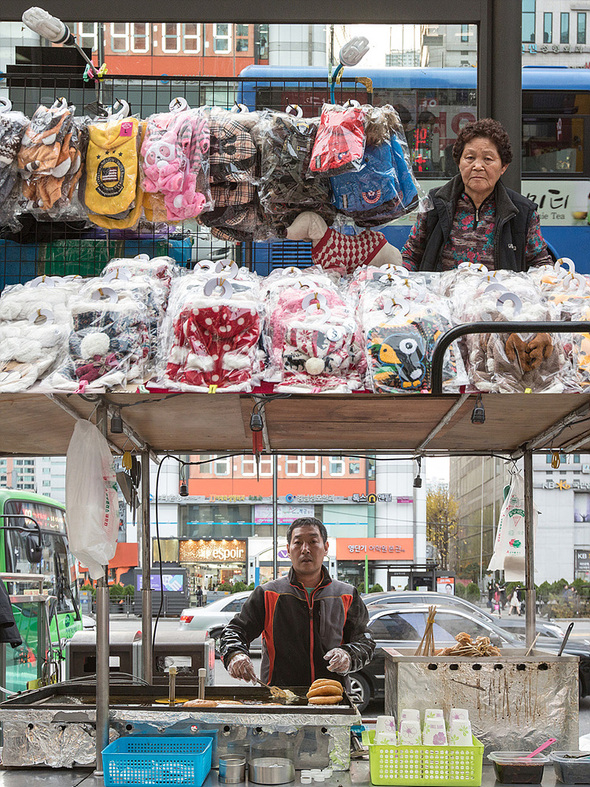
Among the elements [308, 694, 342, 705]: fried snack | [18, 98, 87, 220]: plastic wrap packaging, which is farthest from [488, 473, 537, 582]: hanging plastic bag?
[18, 98, 87, 220]: plastic wrap packaging

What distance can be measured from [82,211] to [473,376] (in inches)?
76.5

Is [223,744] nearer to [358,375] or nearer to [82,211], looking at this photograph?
[358,375]

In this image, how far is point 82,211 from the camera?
3.67m

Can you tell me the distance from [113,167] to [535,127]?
7468 millimetres

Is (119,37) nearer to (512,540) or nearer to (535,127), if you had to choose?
(512,540)

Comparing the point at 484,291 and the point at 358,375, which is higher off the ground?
the point at 484,291

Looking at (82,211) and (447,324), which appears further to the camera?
(82,211)

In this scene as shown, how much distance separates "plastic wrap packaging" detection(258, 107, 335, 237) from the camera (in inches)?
139

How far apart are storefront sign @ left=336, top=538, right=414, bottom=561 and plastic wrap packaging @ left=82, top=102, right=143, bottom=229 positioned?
823 inches

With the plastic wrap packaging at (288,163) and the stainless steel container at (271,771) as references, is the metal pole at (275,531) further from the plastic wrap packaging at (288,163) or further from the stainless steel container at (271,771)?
the stainless steel container at (271,771)

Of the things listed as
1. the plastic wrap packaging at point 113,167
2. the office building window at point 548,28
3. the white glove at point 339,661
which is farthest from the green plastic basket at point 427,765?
the office building window at point 548,28

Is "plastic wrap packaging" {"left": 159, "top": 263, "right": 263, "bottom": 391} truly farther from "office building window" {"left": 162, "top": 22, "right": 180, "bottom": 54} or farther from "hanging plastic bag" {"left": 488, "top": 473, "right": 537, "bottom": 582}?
"office building window" {"left": 162, "top": 22, "right": 180, "bottom": 54}

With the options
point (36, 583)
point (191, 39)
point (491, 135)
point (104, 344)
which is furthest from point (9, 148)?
point (36, 583)

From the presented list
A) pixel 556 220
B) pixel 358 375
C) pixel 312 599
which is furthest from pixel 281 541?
pixel 358 375
